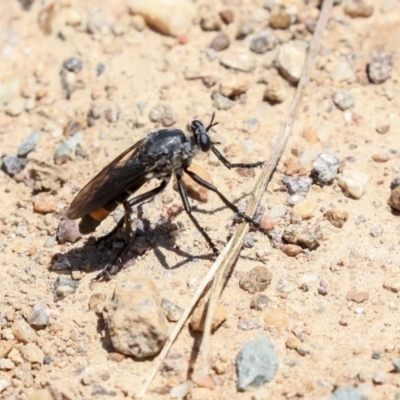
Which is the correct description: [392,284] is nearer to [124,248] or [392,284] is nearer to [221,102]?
[124,248]

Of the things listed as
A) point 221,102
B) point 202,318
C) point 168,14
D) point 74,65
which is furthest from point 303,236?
point 74,65

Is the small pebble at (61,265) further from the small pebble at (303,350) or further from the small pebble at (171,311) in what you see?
the small pebble at (303,350)

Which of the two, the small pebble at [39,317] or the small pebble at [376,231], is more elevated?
the small pebble at [376,231]

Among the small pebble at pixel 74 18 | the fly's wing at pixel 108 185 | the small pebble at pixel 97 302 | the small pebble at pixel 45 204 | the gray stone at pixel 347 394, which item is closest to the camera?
the gray stone at pixel 347 394

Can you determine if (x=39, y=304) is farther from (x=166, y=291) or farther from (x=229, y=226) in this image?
(x=229, y=226)

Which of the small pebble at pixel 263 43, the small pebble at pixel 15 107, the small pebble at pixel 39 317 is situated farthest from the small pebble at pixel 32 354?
the small pebble at pixel 263 43

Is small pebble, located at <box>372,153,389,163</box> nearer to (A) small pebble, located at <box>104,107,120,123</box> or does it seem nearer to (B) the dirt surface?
(B) the dirt surface

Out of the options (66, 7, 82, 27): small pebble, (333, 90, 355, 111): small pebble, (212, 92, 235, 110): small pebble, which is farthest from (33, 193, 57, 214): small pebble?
(333, 90, 355, 111): small pebble
